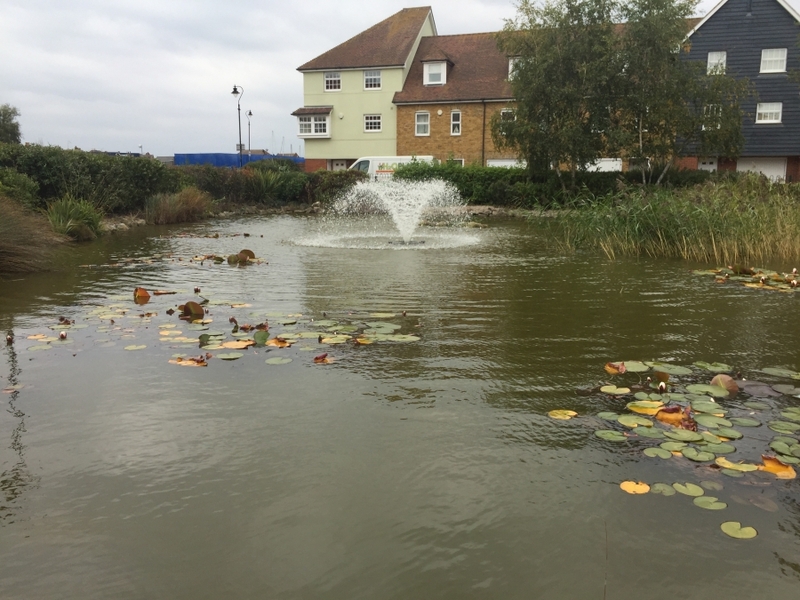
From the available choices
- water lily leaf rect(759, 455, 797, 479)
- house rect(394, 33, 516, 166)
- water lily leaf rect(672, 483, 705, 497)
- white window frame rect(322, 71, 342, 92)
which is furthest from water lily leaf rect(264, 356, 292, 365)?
white window frame rect(322, 71, 342, 92)

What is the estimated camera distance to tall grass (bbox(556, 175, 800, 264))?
11.2 metres

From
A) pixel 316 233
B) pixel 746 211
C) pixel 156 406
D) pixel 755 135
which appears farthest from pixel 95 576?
pixel 755 135

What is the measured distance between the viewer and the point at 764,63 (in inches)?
1300

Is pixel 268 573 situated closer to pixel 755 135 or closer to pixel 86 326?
pixel 86 326

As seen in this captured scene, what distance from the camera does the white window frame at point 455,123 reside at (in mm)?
38156

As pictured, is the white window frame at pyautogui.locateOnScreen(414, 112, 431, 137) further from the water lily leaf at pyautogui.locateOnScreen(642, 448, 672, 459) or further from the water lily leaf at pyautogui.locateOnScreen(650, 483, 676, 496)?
the water lily leaf at pyautogui.locateOnScreen(650, 483, 676, 496)

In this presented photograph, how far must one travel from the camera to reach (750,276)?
9.59 metres

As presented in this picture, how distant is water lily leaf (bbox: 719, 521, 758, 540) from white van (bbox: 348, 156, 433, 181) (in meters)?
26.8

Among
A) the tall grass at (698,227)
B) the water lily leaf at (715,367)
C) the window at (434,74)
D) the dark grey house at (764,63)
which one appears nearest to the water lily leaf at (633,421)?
the water lily leaf at (715,367)

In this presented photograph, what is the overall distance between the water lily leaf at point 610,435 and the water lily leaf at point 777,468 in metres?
0.71

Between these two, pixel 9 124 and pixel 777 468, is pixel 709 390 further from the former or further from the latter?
pixel 9 124

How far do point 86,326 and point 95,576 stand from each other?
4.47 m

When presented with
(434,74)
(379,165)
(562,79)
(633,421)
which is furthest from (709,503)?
(434,74)

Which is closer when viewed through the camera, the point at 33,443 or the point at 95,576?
the point at 95,576
